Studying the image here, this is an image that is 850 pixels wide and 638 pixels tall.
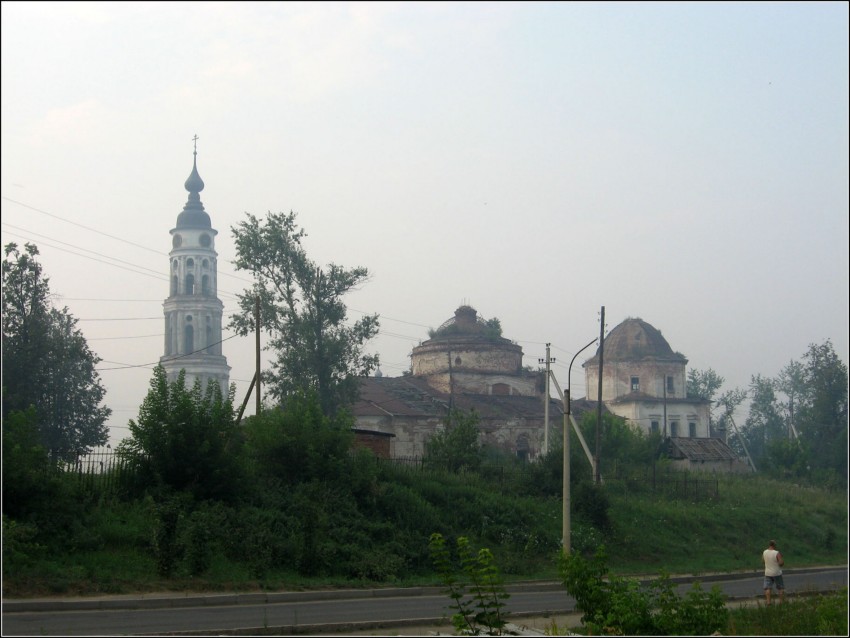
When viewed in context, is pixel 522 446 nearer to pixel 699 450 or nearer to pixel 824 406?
pixel 699 450

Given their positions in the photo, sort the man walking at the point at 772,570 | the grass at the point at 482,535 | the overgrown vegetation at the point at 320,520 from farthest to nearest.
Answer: the overgrown vegetation at the point at 320,520, the grass at the point at 482,535, the man walking at the point at 772,570

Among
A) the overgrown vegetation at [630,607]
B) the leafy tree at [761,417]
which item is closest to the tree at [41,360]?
the overgrown vegetation at [630,607]

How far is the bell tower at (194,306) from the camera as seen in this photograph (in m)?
80.4

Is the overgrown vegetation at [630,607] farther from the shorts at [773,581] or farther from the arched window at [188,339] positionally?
the arched window at [188,339]

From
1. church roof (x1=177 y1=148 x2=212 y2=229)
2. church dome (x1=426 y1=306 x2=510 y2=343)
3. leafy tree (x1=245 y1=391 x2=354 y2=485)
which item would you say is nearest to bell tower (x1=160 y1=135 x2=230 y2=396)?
church roof (x1=177 y1=148 x2=212 y2=229)

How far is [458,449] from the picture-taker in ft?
128

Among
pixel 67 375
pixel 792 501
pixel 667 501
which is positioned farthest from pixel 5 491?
pixel 792 501

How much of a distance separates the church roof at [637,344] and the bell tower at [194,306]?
31.7 meters

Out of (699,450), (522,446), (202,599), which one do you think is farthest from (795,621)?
(699,450)

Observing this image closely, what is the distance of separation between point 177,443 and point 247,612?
348 inches

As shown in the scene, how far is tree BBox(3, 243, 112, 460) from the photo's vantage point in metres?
30.3

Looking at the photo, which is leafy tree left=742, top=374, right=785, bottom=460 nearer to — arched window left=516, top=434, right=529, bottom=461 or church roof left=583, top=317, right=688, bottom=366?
church roof left=583, top=317, right=688, bottom=366

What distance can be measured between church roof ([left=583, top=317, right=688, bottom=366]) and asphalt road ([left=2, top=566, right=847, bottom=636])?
51.2 meters

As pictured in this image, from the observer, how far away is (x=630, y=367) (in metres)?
73.3
